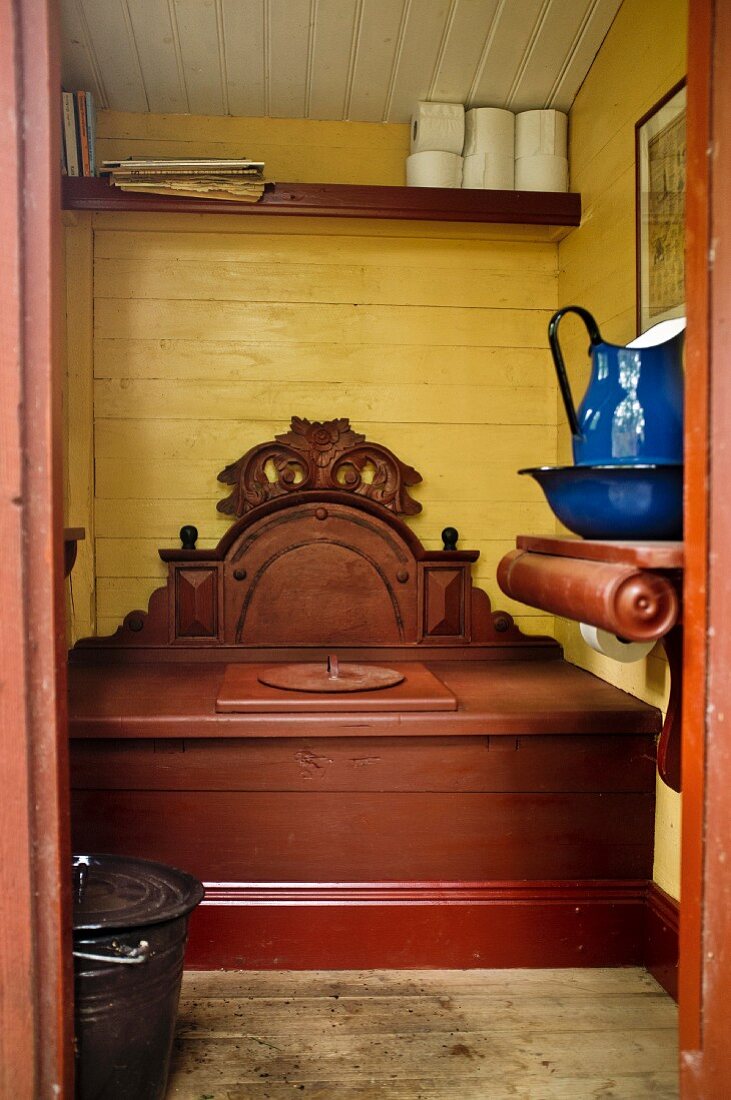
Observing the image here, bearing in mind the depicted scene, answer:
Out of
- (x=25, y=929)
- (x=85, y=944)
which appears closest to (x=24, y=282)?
(x=25, y=929)

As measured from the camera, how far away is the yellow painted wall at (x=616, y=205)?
244 cm

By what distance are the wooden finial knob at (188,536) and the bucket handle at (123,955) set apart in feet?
5.24

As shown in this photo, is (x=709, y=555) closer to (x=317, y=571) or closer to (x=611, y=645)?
(x=611, y=645)

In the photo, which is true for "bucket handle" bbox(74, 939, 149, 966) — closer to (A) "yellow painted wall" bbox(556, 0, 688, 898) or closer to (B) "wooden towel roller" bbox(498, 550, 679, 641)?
(B) "wooden towel roller" bbox(498, 550, 679, 641)

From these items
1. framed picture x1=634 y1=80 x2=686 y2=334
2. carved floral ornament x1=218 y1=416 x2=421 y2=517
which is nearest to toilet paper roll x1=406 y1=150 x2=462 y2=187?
framed picture x1=634 y1=80 x2=686 y2=334

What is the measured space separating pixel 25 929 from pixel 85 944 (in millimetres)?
278

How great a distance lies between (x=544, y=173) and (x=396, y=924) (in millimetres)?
2329

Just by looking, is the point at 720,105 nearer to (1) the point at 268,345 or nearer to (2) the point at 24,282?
(2) the point at 24,282

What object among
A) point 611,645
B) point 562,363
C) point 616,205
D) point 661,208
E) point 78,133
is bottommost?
point 611,645

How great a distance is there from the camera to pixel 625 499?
1.68 meters

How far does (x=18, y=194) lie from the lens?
1383mm

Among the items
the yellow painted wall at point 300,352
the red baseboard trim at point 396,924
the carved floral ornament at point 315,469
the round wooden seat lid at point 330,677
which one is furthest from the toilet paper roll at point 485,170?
the red baseboard trim at point 396,924

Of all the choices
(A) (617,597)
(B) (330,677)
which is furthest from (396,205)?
(A) (617,597)

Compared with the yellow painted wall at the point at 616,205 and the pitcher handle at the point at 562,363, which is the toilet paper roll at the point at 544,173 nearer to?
the yellow painted wall at the point at 616,205
